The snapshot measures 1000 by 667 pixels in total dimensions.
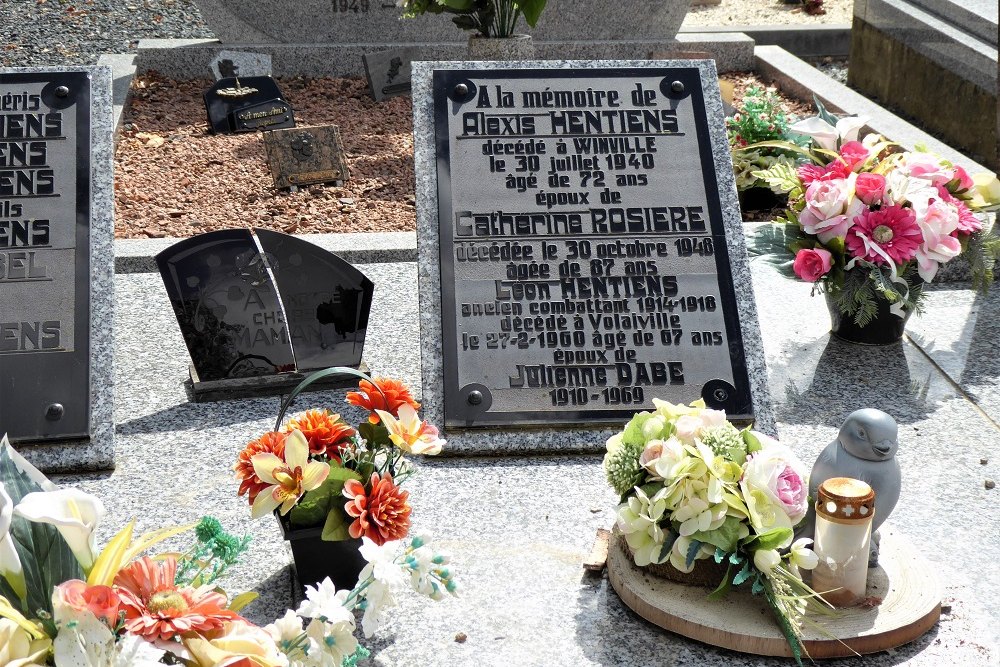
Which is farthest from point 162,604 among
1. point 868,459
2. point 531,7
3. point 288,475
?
point 531,7

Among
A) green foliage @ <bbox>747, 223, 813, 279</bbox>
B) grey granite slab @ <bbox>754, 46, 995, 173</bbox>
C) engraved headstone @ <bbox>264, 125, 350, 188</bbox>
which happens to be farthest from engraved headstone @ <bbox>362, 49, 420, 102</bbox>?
green foliage @ <bbox>747, 223, 813, 279</bbox>

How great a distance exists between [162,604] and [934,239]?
340 cm

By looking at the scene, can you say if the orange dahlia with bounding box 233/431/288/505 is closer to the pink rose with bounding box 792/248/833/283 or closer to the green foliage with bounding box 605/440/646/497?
the green foliage with bounding box 605/440/646/497

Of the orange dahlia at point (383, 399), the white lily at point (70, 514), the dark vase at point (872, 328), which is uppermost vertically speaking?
the white lily at point (70, 514)

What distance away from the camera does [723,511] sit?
255 cm

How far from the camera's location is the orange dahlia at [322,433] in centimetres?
262

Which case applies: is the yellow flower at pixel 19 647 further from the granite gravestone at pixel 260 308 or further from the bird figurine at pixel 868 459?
the granite gravestone at pixel 260 308

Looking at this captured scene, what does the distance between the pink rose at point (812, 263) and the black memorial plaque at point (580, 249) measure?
0.42 metres

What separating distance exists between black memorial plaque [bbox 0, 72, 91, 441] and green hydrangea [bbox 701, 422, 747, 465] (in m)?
2.00

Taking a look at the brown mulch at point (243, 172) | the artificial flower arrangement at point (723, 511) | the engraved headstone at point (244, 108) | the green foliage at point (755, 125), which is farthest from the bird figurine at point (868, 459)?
the engraved headstone at point (244, 108)

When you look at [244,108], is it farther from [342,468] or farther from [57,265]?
[342,468]

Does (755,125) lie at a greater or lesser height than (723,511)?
greater

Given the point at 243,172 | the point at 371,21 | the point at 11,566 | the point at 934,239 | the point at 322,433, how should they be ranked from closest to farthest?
1. the point at 11,566
2. the point at 322,433
3. the point at 934,239
4. the point at 243,172
5. the point at 371,21

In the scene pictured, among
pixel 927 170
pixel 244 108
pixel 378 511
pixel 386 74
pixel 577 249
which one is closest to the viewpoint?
pixel 378 511
